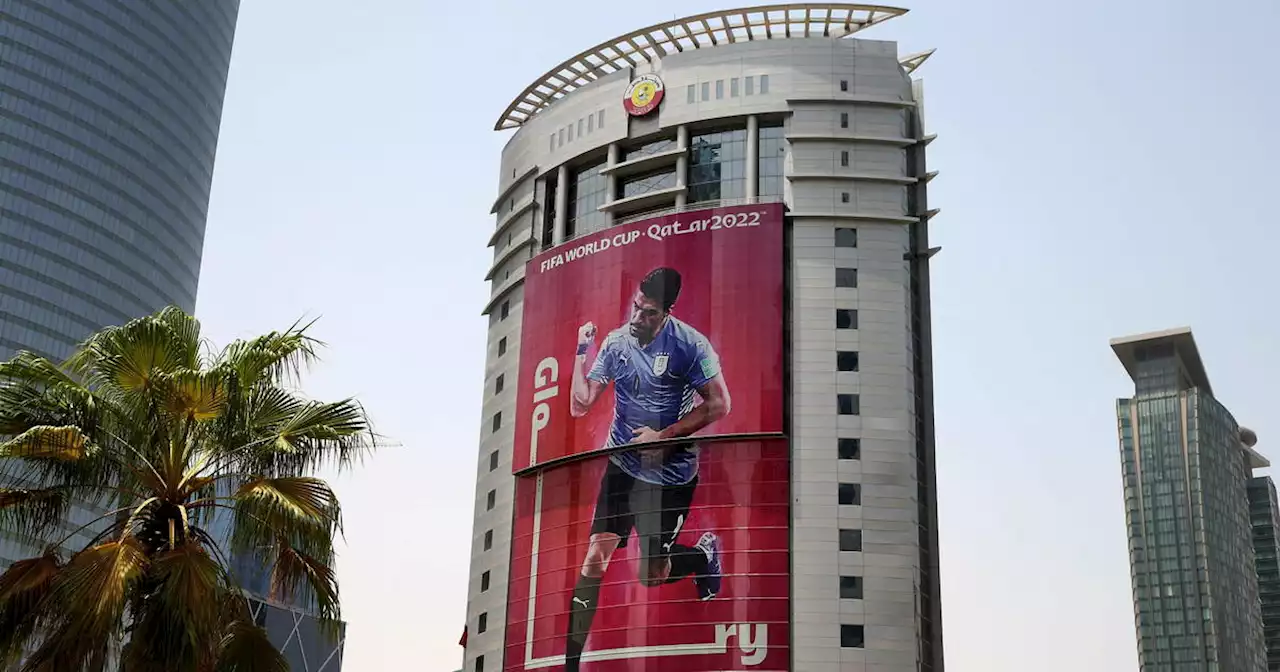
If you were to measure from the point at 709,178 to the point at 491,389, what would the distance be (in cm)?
2106

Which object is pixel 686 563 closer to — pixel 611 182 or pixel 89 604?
pixel 611 182

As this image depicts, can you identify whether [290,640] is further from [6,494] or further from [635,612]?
[6,494]

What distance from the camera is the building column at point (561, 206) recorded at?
99.4m

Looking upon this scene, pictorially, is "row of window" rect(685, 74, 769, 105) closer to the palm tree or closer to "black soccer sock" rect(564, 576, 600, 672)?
"black soccer sock" rect(564, 576, 600, 672)

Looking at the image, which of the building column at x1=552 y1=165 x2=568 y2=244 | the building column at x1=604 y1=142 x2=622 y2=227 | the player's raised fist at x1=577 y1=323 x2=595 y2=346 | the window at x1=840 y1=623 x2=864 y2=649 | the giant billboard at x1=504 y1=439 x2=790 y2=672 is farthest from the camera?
the building column at x1=552 y1=165 x2=568 y2=244

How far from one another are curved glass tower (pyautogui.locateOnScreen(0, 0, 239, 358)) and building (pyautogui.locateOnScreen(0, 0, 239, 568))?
14cm

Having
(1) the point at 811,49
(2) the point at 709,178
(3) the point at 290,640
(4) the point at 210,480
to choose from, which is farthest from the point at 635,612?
(3) the point at 290,640

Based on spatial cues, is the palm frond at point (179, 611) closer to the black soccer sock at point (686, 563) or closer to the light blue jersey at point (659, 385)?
the black soccer sock at point (686, 563)

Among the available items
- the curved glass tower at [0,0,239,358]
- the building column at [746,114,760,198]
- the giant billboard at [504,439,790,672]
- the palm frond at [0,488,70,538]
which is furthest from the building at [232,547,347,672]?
the palm frond at [0,488,70,538]

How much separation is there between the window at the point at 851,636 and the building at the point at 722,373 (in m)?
0.10

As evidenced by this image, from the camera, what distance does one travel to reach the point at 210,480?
28.3 meters

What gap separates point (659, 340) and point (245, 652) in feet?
205

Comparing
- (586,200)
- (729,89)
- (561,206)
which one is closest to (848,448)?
(729,89)

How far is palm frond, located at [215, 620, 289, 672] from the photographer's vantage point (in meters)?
27.0
